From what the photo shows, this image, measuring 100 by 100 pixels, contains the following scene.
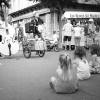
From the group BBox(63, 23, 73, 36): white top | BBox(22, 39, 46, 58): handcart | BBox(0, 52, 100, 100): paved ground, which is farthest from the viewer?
BBox(63, 23, 73, 36): white top

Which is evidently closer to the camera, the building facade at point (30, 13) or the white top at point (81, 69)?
the white top at point (81, 69)

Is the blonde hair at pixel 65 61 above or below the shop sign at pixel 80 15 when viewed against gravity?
below

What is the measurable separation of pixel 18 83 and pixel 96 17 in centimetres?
1798

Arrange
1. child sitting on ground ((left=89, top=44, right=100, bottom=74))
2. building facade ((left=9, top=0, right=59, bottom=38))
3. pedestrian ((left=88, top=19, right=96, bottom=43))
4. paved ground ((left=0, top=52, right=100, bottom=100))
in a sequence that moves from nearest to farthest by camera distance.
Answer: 1. paved ground ((left=0, top=52, right=100, bottom=100))
2. child sitting on ground ((left=89, top=44, right=100, bottom=74))
3. pedestrian ((left=88, top=19, right=96, bottom=43))
4. building facade ((left=9, top=0, right=59, bottom=38))

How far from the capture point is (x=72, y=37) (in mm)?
22578

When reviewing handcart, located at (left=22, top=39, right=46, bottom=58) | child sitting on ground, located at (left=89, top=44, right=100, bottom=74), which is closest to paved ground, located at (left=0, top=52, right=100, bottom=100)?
child sitting on ground, located at (left=89, top=44, right=100, bottom=74)

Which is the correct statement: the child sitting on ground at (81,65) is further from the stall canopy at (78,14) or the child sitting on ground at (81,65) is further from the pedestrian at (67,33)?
the stall canopy at (78,14)

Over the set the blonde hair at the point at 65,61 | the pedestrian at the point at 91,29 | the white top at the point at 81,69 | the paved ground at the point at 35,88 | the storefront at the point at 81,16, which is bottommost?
the paved ground at the point at 35,88

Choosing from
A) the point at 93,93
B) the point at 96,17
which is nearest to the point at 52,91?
the point at 93,93

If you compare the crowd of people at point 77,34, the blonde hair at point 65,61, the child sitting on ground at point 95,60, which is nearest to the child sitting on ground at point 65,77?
the blonde hair at point 65,61

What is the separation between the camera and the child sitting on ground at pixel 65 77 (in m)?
6.44

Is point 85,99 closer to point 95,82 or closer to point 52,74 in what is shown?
point 95,82

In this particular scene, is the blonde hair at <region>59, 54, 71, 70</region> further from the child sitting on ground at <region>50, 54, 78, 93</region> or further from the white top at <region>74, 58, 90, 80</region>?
the white top at <region>74, 58, 90, 80</region>

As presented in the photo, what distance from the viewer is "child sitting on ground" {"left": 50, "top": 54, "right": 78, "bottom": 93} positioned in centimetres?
644
